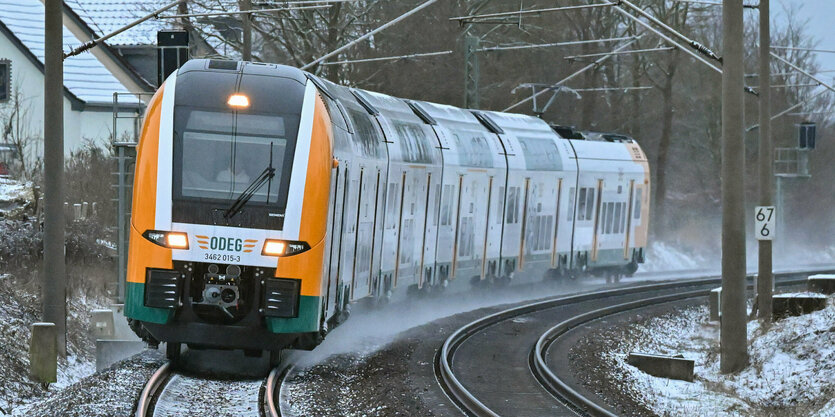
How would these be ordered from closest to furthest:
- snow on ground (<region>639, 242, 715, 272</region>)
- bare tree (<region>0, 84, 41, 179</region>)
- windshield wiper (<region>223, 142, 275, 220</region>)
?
windshield wiper (<region>223, 142, 275, 220</region>), bare tree (<region>0, 84, 41, 179</region>), snow on ground (<region>639, 242, 715, 272</region>)

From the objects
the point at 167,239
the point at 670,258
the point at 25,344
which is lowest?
the point at 670,258

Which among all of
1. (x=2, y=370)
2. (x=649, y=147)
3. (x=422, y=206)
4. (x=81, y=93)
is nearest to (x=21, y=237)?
(x=422, y=206)

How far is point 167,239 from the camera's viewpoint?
45.7ft

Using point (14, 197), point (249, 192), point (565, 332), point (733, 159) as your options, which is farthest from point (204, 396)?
point (14, 197)

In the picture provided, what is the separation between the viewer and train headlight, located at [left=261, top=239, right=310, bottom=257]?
551 inches

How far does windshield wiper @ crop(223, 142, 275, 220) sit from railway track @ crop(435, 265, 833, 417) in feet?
9.57

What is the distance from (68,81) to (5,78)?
72.0 inches

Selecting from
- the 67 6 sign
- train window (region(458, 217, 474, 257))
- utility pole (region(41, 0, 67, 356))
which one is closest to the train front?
utility pole (region(41, 0, 67, 356))

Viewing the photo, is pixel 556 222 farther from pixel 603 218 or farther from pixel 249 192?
pixel 249 192

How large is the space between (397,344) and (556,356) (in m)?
2.22

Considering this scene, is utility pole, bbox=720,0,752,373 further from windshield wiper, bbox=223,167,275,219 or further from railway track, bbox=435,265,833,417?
windshield wiper, bbox=223,167,275,219

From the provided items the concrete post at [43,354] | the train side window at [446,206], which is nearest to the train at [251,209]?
the concrete post at [43,354]

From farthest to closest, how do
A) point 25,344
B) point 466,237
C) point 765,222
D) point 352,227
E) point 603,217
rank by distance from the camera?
point 603,217 → point 466,237 → point 765,222 → point 352,227 → point 25,344

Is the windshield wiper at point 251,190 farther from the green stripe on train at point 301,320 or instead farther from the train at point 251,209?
the green stripe on train at point 301,320
